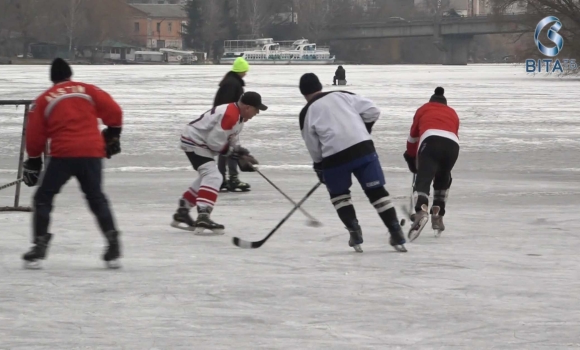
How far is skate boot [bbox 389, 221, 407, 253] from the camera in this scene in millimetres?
7570

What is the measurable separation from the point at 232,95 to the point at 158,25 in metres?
143

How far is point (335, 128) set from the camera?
24.0ft

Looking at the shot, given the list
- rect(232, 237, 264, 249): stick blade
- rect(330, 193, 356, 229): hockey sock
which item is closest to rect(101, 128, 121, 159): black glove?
rect(232, 237, 264, 249): stick blade

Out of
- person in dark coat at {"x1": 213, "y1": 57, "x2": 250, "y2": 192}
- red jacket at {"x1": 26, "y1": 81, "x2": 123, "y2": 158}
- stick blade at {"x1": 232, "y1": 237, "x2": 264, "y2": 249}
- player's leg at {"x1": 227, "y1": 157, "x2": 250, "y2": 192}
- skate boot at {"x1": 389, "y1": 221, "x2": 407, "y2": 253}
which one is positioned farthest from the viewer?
player's leg at {"x1": 227, "y1": 157, "x2": 250, "y2": 192}

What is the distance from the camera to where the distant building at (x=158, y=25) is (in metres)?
147

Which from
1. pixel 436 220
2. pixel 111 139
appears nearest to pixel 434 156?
pixel 436 220

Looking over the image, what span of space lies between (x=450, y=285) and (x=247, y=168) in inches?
110

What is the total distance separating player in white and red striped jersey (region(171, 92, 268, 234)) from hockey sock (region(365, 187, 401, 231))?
55.7 inches

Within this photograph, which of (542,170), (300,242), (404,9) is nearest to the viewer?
(300,242)

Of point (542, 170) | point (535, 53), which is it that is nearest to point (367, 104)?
point (542, 170)

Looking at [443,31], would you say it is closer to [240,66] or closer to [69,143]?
[240,66]

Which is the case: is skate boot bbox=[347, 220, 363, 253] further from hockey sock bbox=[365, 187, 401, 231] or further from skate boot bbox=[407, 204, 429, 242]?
skate boot bbox=[407, 204, 429, 242]

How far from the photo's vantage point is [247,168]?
862 centimetres

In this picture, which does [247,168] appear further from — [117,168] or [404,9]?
[404,9]
